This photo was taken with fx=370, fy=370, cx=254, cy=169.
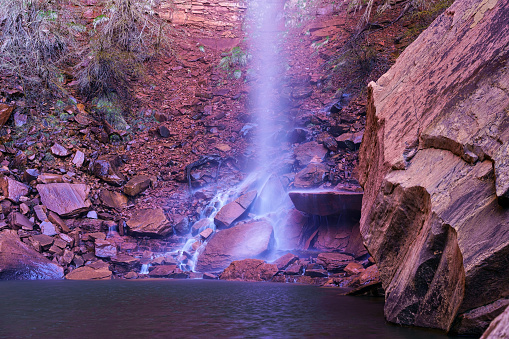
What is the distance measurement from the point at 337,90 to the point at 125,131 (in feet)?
25.3

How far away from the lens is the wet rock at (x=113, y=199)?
1002 centimetres

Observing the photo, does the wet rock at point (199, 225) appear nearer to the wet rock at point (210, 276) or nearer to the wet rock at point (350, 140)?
the wet rock at point (210, 276)

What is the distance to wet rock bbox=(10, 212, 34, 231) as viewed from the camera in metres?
8.01

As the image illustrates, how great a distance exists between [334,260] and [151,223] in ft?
15.4

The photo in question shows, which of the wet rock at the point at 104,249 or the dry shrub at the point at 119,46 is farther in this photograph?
the dry shrub at the point at 119,46

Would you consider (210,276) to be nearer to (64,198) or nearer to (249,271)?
(249,271)

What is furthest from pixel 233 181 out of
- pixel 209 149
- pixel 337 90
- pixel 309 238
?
pixel 337 90

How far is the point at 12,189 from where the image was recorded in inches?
341

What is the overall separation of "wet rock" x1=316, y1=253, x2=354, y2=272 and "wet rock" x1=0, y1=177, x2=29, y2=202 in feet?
23.0

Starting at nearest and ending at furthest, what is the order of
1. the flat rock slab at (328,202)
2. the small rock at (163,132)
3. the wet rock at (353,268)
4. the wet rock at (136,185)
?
the wet rock at (353,268) → the flat rock slab at (328,202) → the wet rock at (136,185) → the small rock at (163,132)

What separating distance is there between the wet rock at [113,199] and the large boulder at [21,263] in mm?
2553

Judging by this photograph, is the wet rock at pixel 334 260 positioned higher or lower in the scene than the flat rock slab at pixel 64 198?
lower

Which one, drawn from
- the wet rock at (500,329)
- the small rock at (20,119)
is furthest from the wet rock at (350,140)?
the small rock at (20,119)

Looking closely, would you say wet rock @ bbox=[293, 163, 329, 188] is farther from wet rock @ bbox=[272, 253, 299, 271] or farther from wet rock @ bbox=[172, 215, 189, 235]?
wet rock @ bbox=[172, 215, 189, 235]
